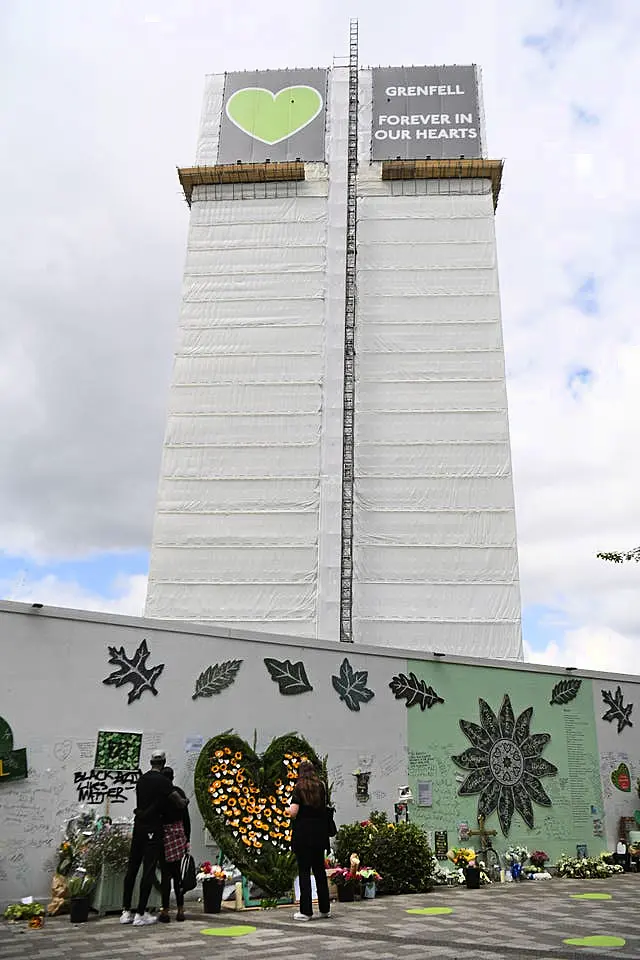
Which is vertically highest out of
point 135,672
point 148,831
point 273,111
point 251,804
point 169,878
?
point 273,111

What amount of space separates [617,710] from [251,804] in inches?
263

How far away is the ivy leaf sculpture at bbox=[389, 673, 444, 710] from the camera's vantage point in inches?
463

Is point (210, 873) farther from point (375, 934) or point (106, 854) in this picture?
point (375, 934)

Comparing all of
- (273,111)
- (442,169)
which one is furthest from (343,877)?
(273,111)

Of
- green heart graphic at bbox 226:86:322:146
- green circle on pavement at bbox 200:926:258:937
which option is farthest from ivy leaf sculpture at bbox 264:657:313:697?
green heart graphic at bbox 226:86:322:146

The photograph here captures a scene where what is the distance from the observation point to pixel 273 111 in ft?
108

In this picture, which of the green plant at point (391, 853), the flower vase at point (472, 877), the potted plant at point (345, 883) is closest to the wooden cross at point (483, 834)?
the flower vase at point (472, 877)

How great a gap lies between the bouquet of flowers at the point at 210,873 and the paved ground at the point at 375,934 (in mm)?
314

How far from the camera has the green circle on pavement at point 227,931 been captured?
7031 millimetres

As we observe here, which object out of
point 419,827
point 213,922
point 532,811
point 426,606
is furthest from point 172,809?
point 426,606

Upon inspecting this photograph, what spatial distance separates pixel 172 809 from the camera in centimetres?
791

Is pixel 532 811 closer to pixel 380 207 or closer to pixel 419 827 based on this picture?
pixel 419 827

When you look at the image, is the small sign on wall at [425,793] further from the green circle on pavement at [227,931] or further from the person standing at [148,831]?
the person standing at [148,831]

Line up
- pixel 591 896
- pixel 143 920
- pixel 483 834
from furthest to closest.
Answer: pixel 483 834
pixel 591 896
pixel 143 920
